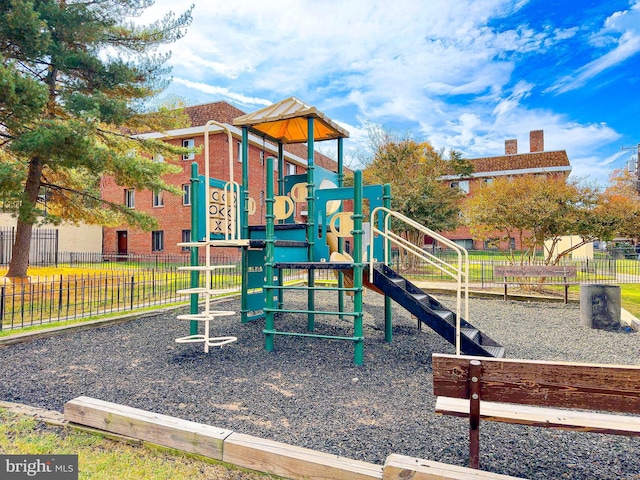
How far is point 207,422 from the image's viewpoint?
3498 millimetres

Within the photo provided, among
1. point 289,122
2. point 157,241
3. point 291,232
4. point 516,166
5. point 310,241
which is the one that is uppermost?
point 516,166

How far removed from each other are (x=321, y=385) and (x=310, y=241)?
8.56 feet

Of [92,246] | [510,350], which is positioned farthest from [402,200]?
[92,246]

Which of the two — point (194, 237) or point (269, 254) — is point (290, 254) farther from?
point (194, 237)

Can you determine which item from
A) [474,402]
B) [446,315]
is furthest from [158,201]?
[474,402]

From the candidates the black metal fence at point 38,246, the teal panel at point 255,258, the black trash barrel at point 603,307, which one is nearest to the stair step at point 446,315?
the teal panel at point 255,258

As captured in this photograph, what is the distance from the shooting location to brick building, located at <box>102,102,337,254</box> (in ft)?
81.9

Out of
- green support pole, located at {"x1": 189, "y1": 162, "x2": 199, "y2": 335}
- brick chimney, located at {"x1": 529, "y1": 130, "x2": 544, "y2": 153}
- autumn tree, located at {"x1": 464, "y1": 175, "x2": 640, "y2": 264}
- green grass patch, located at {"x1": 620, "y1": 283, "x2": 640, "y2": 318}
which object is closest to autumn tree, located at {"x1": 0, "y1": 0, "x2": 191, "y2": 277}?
green support pole, located at {"x1": 189, "y1": 162, "x2": 199, "y2": 335}

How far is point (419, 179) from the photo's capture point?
68.7 ft

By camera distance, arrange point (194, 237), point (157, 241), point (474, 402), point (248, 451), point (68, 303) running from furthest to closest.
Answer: point (157, 241), point (68, 303), point (194, 237), point (248, 451), point (474, 402)

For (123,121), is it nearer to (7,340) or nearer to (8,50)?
(8,50)

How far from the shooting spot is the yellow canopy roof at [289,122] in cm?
651

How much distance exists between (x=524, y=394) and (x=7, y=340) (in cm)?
699

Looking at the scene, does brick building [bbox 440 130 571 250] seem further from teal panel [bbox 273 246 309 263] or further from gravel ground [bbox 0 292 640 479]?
teal panel [bbox 273 246 309 263]
